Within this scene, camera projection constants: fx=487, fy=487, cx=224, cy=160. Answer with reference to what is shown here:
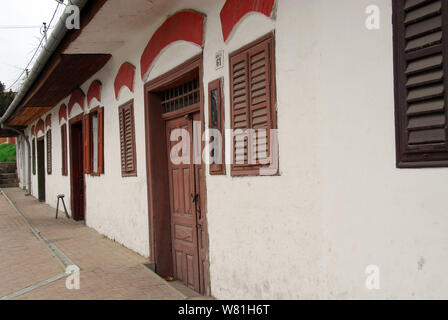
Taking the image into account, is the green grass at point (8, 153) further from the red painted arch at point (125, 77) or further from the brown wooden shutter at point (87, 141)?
the red painted arch at point (125, 77)

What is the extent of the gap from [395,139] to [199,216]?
11.2 feet

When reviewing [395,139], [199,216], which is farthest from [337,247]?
[199,216]

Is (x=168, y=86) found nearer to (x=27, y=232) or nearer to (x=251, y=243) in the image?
(x=251, y=243)

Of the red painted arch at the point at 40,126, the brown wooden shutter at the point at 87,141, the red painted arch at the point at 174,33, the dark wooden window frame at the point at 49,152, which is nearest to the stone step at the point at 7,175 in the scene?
the red painted arch at the point at 40,126

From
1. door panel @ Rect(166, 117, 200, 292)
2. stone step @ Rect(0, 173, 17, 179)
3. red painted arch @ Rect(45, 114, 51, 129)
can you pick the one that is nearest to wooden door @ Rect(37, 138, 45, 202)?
red painted arch @ Rect(45, 114, 51, 129)

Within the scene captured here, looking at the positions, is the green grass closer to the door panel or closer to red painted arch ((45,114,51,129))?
red painted arch ((45,114,51,129))

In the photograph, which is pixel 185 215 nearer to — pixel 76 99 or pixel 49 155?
pixel 76 99

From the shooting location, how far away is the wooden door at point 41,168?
1883 cm

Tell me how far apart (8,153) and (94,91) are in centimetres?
2724

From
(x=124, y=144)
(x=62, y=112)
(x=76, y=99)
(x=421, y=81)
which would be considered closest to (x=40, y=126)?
(x=62, y=112)

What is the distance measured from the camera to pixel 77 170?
12805 millimetres

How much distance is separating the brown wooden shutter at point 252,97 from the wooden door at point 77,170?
8657 mm

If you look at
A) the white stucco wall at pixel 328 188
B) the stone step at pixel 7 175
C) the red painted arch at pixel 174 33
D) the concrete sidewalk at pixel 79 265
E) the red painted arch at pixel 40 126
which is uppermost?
the red painted arch at pixel 174 33

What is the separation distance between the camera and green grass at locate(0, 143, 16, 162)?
3328 centimetres
